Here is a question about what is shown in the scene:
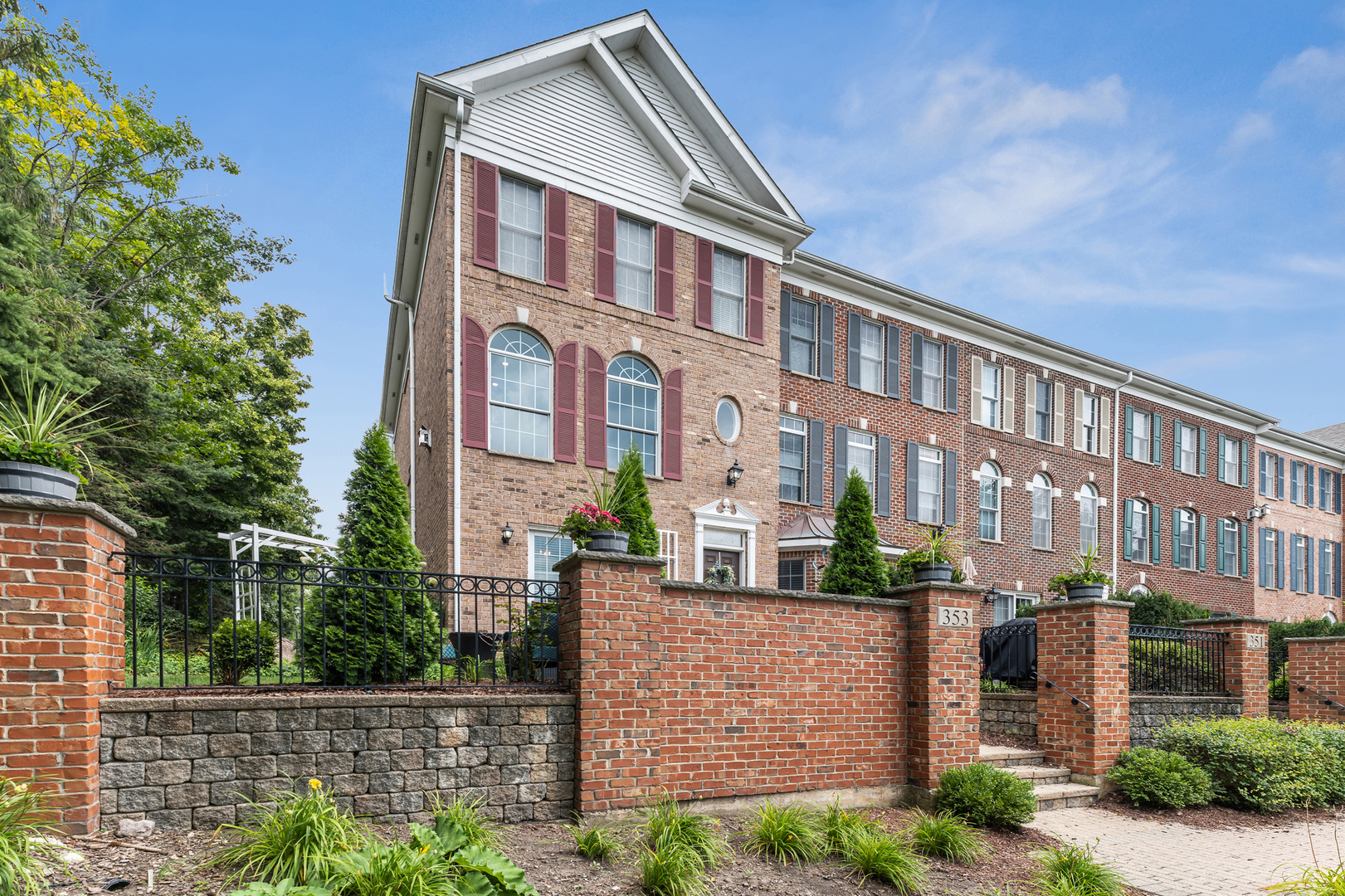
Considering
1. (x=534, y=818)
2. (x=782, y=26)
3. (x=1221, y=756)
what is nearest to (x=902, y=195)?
(x=782, y=26)


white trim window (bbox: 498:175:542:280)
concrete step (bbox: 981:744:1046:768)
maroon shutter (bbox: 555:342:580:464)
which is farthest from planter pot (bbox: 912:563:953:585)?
white trim window (bbox: 498:175:542:280)

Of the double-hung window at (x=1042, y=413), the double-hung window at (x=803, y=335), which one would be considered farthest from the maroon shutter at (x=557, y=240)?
the double-hung window at (x=1042, y=413)

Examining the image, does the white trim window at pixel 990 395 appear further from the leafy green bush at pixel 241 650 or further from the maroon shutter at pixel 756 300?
the leafy green bush at pixel 241 650

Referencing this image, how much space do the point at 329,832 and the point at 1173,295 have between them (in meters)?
24.0

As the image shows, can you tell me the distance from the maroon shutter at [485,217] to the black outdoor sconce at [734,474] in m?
5.43

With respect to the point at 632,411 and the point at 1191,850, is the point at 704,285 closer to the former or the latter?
the point at 632,411

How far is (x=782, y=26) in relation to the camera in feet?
28.6

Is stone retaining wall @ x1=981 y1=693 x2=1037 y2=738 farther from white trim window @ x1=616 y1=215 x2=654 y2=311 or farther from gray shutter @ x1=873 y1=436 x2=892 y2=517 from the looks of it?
white trim window @ x1=616 y1=215 x2=654 y2=311

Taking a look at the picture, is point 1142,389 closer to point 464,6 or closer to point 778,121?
point 778,121

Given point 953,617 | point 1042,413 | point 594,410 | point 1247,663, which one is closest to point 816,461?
point 594,410

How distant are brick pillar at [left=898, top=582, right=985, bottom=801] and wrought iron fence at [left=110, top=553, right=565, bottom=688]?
369cm

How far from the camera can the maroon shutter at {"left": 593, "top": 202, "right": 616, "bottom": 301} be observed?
1295 centimetres

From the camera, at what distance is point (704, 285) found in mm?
14086

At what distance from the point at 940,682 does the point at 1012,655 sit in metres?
3.52
